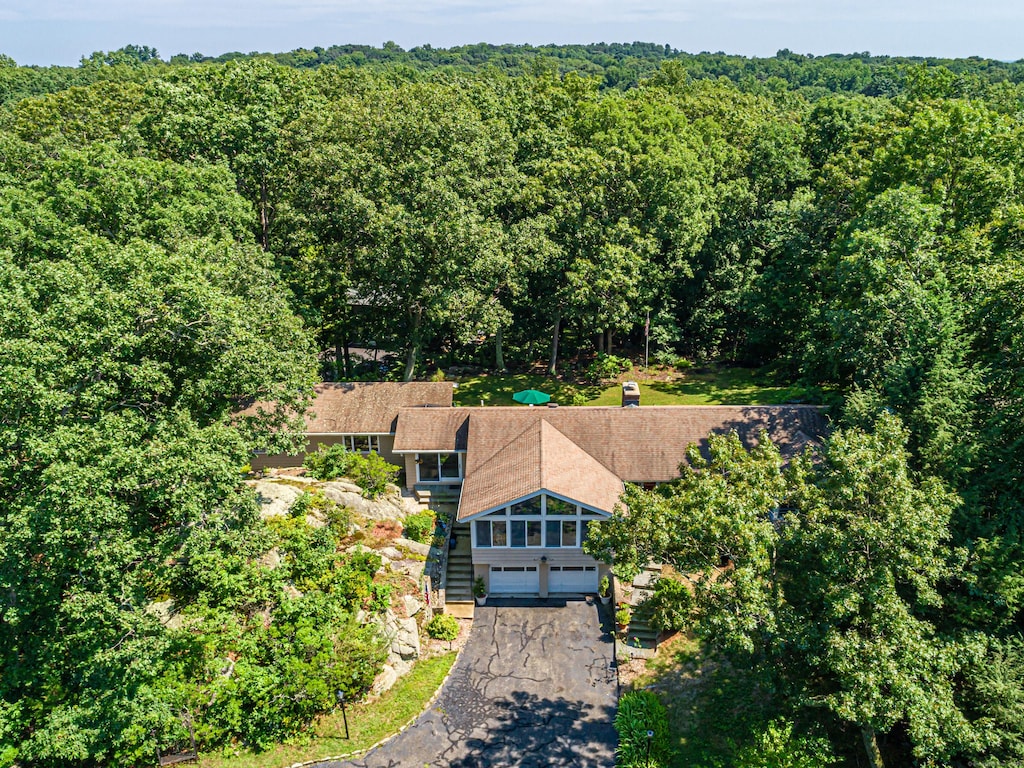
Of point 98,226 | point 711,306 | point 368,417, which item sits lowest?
point 368,417

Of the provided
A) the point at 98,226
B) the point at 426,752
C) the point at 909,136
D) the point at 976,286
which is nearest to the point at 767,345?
the point at 909,136

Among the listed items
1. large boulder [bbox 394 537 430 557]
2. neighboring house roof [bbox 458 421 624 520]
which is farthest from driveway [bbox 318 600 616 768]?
neighboring house roof [bbox 458 421 624 520]

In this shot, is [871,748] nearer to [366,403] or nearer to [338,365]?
[366,403]

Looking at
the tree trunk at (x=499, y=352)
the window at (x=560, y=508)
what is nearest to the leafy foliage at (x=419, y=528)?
the window at (x=560, y=508)

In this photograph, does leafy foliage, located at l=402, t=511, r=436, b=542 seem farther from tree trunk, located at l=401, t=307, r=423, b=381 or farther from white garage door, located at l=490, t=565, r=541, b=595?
tree trunk, located at l=401, t=307, r=423, b=381

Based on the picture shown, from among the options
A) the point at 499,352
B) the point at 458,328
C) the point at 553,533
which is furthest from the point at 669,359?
the point at 553,533

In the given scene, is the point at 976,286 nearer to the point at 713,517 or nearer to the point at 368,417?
the point at 713,517

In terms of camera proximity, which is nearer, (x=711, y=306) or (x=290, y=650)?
(x=290, y=650)
